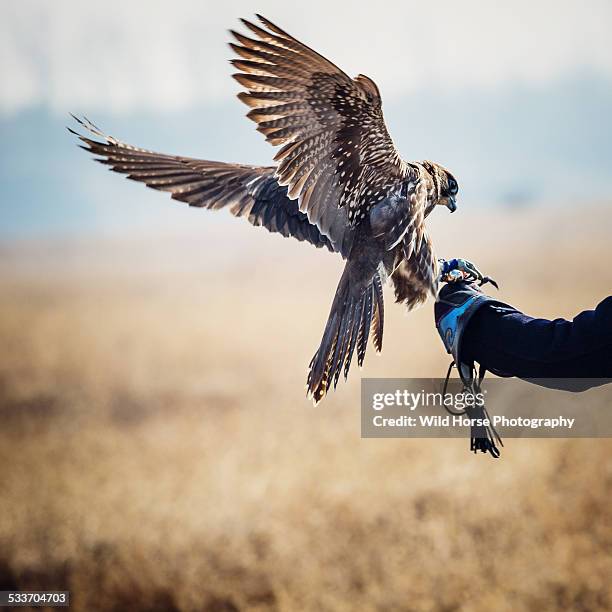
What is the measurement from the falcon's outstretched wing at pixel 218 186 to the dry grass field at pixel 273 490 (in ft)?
23.3

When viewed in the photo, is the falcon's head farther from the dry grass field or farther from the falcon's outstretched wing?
the dry grass field

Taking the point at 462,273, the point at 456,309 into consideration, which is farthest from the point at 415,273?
the point at 456,309

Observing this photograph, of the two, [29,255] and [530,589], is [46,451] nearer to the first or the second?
[530,589]

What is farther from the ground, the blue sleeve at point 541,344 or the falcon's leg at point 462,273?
the falcon's leg at point 462,273

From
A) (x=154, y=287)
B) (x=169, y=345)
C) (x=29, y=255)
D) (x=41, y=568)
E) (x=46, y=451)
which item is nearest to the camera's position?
(x=41, y=568)

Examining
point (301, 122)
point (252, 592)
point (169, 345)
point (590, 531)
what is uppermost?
point (301, 122)

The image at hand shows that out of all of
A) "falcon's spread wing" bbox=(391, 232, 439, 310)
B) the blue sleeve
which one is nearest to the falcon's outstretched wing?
"falcon's spread wing" bbox=(391, 232, 439, 310)

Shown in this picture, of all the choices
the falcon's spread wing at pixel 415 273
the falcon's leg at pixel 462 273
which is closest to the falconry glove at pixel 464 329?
the falcon's leg at pixel 462 273

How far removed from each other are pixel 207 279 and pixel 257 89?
32.7 metres

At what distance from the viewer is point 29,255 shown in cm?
5031

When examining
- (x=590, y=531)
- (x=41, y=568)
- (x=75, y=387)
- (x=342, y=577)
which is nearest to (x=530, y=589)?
(x=590, y=531)

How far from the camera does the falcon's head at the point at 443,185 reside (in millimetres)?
3105

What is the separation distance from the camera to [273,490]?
13258 millimetres

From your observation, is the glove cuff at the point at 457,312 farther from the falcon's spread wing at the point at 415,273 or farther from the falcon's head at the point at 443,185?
the falcon's head at the point at 443,185
